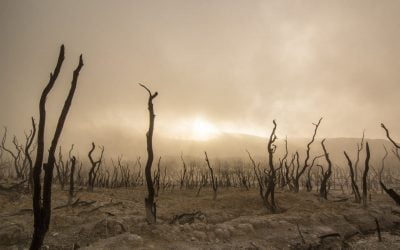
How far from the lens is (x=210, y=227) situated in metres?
11.1

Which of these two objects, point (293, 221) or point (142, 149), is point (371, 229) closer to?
point (293, 221)

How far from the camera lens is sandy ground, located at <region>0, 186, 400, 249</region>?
10.1m

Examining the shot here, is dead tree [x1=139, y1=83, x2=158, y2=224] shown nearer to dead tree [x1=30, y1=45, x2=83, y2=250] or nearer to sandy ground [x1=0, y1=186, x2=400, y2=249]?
sandy ground [x1=0, y1=186, x2=400, y2=249]

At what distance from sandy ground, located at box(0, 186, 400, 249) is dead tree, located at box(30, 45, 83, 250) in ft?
14.7

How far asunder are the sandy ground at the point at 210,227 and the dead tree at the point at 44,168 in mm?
4468

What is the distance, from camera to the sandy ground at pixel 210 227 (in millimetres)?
10055

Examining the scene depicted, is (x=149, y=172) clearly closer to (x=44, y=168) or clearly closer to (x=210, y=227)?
(x=210, y=227)

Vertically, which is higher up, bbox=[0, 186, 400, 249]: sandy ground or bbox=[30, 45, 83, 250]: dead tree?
bbox=[30, 45, 83, 250]: dead tree

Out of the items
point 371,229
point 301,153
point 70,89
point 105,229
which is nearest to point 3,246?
point 105,229

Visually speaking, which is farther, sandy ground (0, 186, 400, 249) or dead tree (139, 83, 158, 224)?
dead tree (139, 83, 158, 224)

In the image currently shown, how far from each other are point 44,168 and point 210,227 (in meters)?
7.43

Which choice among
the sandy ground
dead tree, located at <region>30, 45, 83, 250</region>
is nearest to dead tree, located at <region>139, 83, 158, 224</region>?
the sandy ground

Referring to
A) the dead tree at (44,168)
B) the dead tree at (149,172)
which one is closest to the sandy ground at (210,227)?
the dead tree at (149,172)

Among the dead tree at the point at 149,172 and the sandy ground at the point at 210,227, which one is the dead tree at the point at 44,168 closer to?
the sandy ground at the point at 210,227
